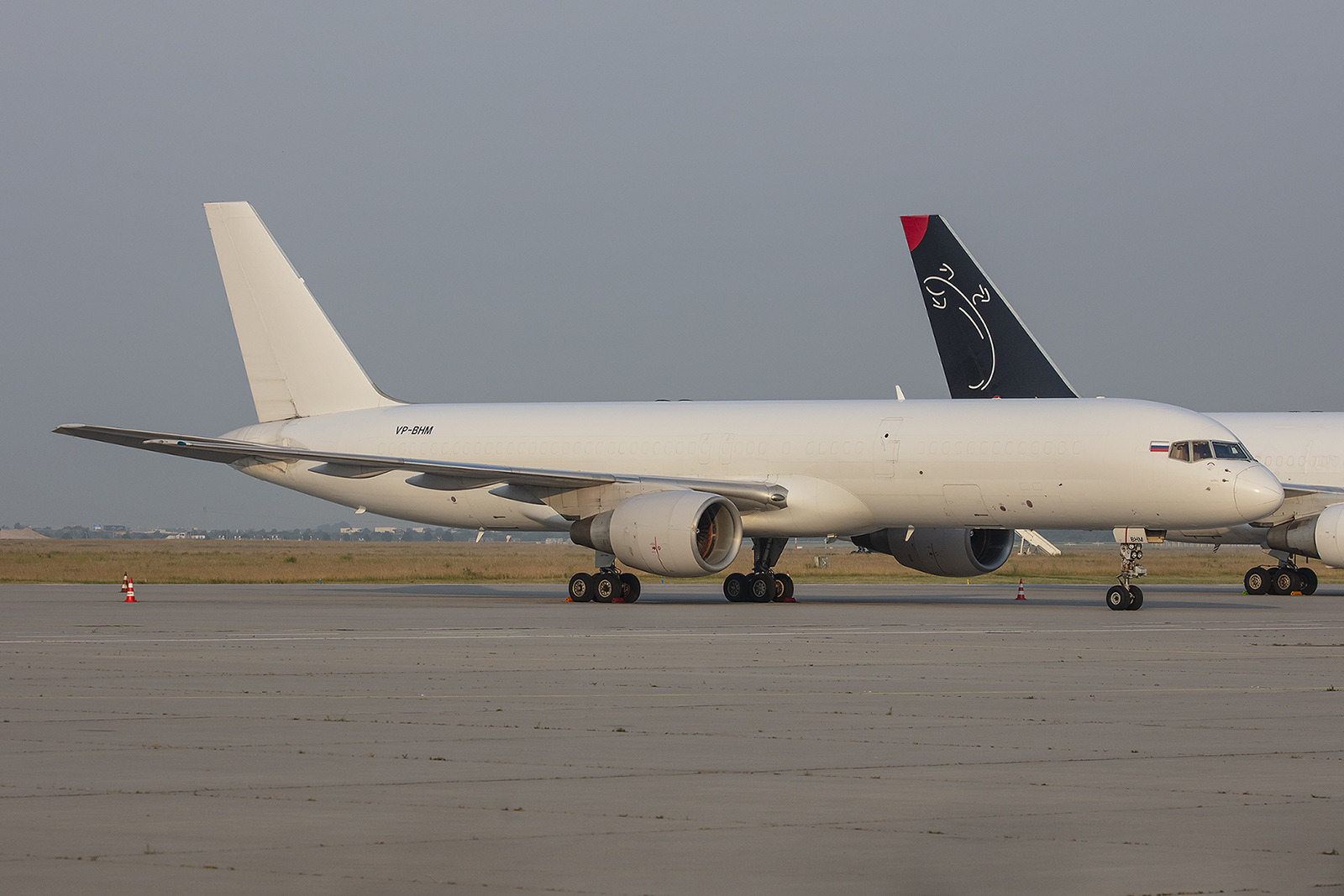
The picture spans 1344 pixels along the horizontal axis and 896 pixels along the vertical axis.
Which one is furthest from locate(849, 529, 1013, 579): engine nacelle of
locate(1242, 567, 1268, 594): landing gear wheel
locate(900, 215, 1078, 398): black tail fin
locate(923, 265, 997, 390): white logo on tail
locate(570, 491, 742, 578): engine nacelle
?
locate(923, 265, 997, 390): white logo on tail

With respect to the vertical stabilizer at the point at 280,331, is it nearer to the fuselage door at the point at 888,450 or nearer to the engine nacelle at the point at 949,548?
the engine nacelle at the point at 949,548

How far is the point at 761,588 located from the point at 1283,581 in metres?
13.2

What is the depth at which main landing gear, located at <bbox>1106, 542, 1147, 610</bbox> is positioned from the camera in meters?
29.0

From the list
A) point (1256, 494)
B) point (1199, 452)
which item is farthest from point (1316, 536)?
point (1199, 452)

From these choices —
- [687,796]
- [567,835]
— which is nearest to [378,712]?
[687,796]

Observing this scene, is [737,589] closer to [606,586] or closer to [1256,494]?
[606,586]

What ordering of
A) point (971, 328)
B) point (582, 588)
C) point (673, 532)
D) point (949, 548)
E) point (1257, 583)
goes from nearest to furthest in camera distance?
point (673, 532) → point (582, 588) → point (949, 548) → point (1257, 583) → point (971, 328)

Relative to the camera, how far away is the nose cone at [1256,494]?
93.4 ft

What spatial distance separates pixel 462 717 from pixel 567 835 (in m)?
4.66

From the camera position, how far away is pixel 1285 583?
125ft

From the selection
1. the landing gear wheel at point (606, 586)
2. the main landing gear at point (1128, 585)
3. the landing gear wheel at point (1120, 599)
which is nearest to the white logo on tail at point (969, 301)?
the main landing gear at point (1128, 585)

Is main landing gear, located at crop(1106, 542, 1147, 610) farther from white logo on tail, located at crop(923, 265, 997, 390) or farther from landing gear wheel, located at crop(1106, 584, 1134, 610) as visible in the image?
white logo on tail, located at crop(923, 265, 997, 390)

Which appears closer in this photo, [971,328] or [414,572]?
[971,328]

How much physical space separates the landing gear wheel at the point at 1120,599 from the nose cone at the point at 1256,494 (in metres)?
2.36
